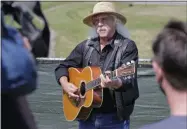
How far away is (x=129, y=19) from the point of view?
8953mm

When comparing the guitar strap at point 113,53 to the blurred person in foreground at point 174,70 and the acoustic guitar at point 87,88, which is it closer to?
the acoustic guitar at point 87,88

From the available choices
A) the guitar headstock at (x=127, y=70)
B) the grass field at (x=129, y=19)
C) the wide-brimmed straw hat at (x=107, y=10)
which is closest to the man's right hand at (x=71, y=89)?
the wide-brimmed straw hat at (x=107, y=10)

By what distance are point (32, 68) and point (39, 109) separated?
341 cm

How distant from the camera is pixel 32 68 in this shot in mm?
1607

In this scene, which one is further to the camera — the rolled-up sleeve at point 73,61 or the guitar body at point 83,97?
the rolled-up sleeve at point 73,61

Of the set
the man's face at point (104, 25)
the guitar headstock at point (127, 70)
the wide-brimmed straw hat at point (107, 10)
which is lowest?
the guitar headstock at point (127, 70)

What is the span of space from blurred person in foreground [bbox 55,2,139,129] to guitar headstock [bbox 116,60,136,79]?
44 mm

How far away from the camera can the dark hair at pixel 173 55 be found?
5.32ft

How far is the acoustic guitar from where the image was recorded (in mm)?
3213

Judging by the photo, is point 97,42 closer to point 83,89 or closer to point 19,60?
point 83,89

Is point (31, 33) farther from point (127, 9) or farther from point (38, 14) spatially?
point (127, 9)

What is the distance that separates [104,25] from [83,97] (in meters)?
0.50

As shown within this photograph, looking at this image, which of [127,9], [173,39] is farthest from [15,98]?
[127,9]

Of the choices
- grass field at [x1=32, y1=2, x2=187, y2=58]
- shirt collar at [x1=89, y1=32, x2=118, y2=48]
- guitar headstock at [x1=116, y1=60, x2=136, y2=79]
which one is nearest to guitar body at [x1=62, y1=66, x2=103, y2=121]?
shirt collar at [x1=89, y1=32, x2=118, y2=48]
